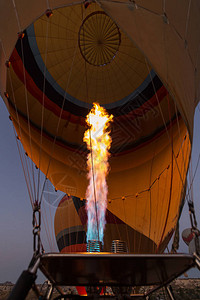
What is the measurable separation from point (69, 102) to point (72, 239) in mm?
7783

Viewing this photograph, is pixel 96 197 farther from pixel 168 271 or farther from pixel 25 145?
pixel 168 271

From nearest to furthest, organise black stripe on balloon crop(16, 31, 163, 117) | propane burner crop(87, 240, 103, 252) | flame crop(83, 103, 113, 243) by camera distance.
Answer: propane burner crop(87, 240, 103, 252), black stripe on balloon crop(16, 31, 163, 117), flame crop(83, 103, 113, 243)

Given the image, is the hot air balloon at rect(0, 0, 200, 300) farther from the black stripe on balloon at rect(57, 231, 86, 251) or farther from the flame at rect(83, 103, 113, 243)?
the black stripe on balloon at rect(57, 231, 86, 251)

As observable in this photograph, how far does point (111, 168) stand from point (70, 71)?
9.34ft

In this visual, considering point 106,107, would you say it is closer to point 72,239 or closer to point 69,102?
point 69,102

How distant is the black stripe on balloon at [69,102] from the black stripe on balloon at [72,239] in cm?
620

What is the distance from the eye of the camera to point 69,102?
739 centimetres

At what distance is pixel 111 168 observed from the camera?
7.77 m

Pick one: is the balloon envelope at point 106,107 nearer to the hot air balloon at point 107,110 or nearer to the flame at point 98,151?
the hot air balloon at point 107,110

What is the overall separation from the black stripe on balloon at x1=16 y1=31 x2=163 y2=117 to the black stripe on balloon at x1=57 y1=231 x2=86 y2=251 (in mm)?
6196

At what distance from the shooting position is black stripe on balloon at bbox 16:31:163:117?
6.46 meters

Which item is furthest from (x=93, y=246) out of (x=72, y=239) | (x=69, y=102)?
(x=72, y=239)

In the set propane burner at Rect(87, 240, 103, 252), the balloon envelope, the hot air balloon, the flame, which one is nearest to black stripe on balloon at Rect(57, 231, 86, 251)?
the hot air balloon

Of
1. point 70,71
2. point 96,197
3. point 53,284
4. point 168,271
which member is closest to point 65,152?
point 96,197
